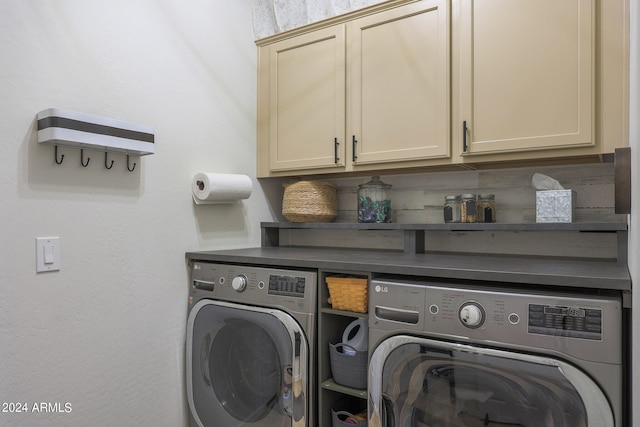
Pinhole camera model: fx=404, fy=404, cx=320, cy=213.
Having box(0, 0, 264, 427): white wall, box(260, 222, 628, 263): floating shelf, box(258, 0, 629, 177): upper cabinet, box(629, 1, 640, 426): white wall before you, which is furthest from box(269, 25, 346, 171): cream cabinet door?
box(629, 1, 640, 426): white wall

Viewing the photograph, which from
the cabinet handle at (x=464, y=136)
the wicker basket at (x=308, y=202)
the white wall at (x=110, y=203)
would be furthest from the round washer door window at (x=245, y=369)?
the cabinet handle at (x=464, y=136)

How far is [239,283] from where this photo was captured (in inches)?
70.4

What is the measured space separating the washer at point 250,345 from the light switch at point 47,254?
0.61 m

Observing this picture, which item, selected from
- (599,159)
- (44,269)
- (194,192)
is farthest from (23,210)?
(599,159)

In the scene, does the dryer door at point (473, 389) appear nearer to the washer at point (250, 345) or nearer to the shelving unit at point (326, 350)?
the shelving unit at point (326, 350)

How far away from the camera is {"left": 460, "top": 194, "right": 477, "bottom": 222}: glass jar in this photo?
1.88 meters

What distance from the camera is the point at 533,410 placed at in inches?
46.6

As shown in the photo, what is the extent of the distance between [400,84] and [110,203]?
4.58 feet

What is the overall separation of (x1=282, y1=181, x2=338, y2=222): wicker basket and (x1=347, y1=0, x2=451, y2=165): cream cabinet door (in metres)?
0.33

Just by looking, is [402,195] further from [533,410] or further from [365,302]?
[533,410]

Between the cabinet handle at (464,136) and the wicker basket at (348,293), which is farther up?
the cabinet handle at (464,136)

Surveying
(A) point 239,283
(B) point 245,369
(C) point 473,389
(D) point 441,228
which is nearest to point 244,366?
(B) point 245,369

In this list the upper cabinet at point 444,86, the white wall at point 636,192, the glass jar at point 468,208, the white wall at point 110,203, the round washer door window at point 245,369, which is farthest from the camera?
the glass jar at point 468,208

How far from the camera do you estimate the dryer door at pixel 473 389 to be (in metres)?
1.11
